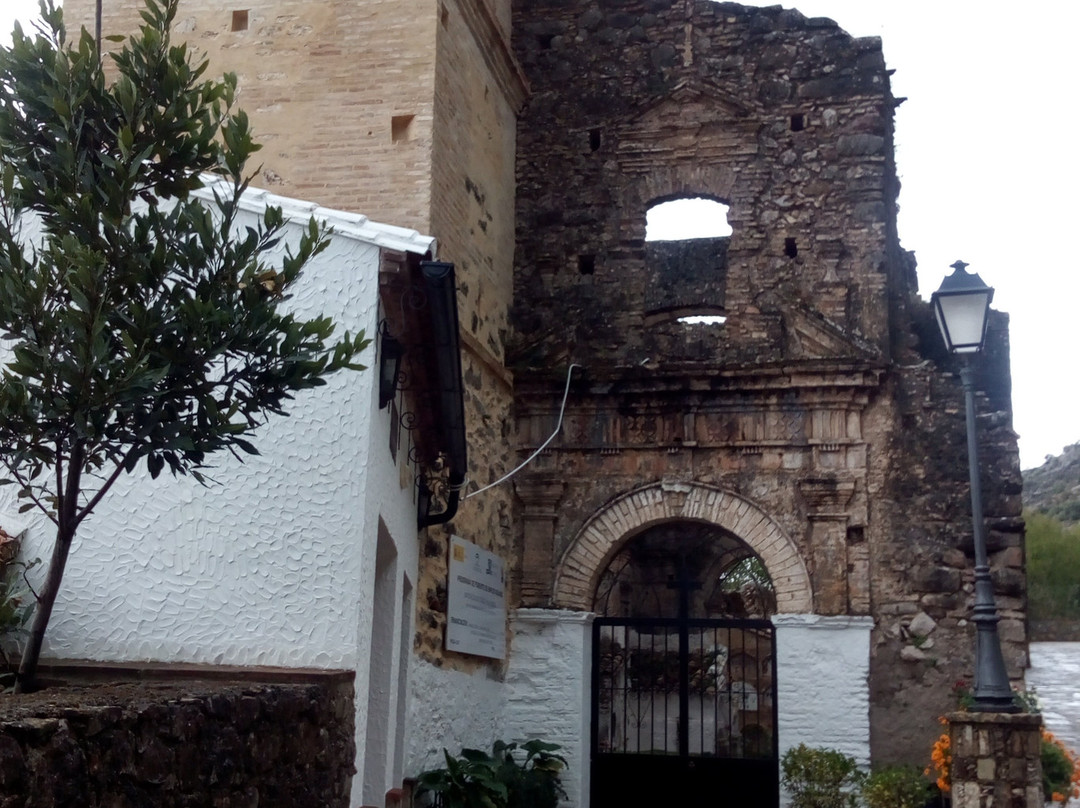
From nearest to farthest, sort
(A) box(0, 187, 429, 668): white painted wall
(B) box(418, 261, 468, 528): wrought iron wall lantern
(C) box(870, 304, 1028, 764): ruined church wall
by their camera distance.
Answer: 1. (A) box(0, 187, 429, 668): white painted wall
2. (B) box(418, 261, 468, 528): wrought iron wall lantern
3. (C) box(870, 304, 1028, 764): ruined church wall

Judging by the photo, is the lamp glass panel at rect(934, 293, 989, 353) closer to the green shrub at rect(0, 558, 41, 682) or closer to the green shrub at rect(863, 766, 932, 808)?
the green shrub at rect(863, 766, 932, 808)

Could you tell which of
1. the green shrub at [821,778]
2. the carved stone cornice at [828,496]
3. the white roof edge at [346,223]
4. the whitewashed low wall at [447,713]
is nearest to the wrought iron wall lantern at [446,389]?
the white roof edge at [346,223]

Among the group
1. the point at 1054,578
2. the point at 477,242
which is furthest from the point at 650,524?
the point at 1054,578

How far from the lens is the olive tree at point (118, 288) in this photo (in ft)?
14.1

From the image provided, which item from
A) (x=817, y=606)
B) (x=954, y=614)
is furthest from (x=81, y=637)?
(x=954, y=614)

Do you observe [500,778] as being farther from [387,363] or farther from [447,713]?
[387,363]

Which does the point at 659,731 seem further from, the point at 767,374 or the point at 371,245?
the point at 371,245

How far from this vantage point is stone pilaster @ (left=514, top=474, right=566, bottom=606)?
1123 centimetres

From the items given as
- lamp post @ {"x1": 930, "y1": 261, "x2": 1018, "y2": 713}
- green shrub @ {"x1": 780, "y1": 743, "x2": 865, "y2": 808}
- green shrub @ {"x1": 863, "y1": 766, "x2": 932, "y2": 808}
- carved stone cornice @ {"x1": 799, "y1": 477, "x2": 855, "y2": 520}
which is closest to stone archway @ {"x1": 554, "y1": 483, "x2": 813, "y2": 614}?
carved stone cornice @ {"x1": 799, "y1": 477, "x2": 855, "y2": 520}

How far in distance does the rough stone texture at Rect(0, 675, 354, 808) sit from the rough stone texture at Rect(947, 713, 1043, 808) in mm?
3799

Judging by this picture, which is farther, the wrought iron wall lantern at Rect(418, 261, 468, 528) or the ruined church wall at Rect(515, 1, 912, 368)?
the ruined church wall at Rect(515, 1, 912, 368)

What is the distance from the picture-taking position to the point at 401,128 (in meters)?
9.91

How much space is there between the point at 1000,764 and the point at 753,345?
5056mm

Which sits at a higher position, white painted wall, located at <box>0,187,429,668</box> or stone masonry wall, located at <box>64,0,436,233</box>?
stone masonry wall, located at <box>64,0,436,233</box>
